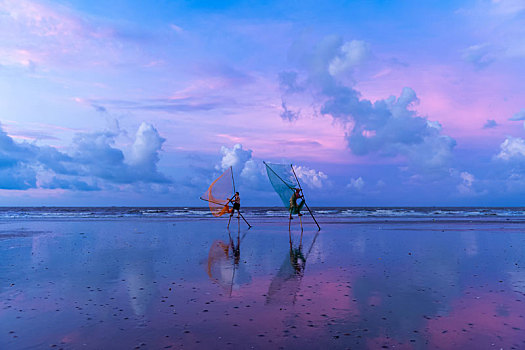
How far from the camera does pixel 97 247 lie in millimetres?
18484

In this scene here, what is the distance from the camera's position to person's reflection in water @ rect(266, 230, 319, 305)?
29.4 ft

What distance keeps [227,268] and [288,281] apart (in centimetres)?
288

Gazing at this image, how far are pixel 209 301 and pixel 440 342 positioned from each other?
487cm

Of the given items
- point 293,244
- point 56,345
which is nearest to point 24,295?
point 56,345

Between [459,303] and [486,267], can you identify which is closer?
[459,303]

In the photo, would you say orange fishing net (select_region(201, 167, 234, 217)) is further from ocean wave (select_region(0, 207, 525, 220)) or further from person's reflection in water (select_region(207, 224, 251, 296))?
ocean wave (select_region(0, 207, 525, 220))

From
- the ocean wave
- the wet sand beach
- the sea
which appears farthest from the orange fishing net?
the ocean wave

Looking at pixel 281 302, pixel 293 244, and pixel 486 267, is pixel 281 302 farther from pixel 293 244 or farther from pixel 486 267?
pixel 293 244

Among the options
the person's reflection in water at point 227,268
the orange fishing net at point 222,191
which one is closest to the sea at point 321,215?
the orange fishing net at point 222,191

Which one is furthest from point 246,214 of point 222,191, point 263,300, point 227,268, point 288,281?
point 263,300

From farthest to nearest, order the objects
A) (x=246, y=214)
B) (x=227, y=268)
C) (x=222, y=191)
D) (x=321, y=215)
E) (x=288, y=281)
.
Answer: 1. (x=246, y=214)
2. (x=321, y=215)
3. (x=222, y=191)
4. (x=227, y=268)
5. (x=288, y=281)

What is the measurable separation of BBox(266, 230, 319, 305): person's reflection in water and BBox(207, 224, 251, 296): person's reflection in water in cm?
98

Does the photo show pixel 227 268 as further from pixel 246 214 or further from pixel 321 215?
pixel 246 214

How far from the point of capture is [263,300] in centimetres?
882
